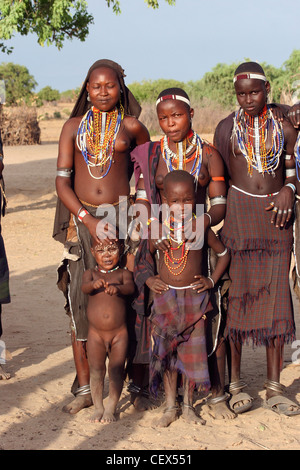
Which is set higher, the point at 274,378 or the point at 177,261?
the point at 177,261

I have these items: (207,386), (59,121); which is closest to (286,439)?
(207,386)

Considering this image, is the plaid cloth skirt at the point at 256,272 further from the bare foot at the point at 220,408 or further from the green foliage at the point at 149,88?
the green foliage at the point at 149,88

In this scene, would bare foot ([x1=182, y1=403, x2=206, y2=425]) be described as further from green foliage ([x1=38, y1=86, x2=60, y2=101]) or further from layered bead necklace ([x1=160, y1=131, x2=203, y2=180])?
green foliage ([x1=38, y1=86, x2=60, y2=101])

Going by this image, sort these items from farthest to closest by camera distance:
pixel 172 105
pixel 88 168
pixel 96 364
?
pixel 88 168 < pixel 96 364 < pixel 172 105

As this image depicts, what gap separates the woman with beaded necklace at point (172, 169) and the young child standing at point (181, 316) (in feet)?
0.31

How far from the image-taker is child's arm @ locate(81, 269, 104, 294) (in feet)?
13.7

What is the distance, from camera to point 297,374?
526 cm

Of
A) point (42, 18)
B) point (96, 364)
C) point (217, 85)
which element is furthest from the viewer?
point (217, 85)

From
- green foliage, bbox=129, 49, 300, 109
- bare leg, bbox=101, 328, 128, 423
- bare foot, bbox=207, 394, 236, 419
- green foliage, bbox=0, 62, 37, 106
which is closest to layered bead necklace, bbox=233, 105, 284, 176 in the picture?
bare leg, bbox=101, 328, 128, 423

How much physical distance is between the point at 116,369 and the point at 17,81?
40.2 meters

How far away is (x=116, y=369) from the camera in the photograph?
14.0ft

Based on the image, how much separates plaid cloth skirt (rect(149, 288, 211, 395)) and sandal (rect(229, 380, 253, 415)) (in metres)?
0.36

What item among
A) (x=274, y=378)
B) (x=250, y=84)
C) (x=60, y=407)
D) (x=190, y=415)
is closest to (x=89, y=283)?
(x=60, y=407)

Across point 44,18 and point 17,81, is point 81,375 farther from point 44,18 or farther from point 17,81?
point 17,81
